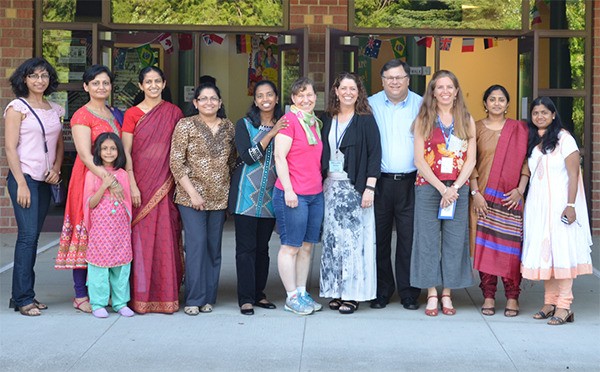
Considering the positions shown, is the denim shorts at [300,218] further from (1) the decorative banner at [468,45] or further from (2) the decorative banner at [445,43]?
(1) the decorative banner at [468,45]

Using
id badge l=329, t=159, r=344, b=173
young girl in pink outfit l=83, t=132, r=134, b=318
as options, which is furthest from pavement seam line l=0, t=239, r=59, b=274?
id badge l=329, t=159, r=344, b=173

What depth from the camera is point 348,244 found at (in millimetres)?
7043

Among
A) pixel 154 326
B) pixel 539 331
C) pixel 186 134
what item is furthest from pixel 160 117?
pixel 539 331

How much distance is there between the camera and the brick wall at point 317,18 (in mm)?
11094

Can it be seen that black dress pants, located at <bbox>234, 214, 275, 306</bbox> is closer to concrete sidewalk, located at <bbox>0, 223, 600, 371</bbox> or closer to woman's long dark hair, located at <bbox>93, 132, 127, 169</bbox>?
concrete sidewalk, located at <bbox>0, 223, 600, 371</bbox>

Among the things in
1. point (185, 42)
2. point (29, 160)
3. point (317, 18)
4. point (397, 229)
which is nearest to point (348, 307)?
point (397, 229)

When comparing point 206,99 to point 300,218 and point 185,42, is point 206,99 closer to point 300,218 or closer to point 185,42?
point 300,218

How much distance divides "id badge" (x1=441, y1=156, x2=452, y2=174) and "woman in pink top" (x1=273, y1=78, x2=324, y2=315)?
2.96 feet

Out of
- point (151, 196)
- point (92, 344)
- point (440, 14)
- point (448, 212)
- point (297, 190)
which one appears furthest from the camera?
A: point (440, 14)

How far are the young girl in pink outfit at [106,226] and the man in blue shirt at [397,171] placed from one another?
74.6 inches

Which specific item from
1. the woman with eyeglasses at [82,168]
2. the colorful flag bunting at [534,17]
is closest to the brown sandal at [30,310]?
the woman with eyeglasses at [82,168]

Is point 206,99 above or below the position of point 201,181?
above

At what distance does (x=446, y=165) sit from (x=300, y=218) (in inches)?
44.6

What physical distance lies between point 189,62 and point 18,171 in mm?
6291
